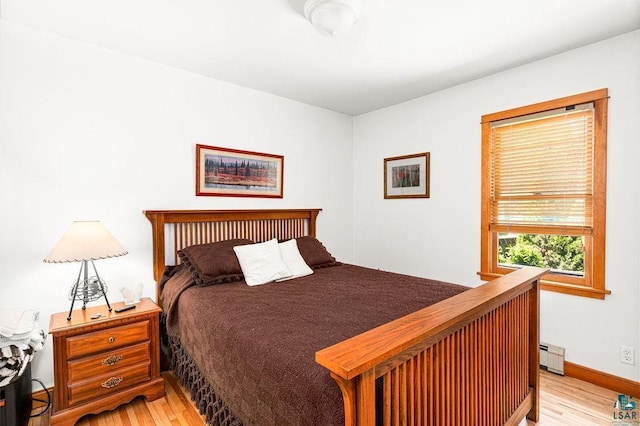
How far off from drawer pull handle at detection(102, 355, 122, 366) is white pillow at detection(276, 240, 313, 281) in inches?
48.2

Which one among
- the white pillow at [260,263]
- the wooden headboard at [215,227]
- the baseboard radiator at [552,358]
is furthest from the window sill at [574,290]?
the wooden headboard at [215,227]

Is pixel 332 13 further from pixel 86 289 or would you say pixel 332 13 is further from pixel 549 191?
pixel 86 289

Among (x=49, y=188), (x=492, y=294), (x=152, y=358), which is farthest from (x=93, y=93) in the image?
(x=492, y=294)

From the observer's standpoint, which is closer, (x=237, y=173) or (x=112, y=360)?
(x=112, y=360)

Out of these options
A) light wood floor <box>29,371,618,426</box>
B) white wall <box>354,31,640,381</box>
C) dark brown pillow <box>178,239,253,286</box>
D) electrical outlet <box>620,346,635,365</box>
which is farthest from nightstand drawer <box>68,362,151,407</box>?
electrical outlet <box>620,346,635,365</box>

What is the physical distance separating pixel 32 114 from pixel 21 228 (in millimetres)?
757

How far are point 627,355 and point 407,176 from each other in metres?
2.26

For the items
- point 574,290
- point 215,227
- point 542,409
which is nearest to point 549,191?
point 574,290

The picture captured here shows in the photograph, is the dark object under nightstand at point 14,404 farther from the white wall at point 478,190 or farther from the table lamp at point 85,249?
the white wall at point 478,190

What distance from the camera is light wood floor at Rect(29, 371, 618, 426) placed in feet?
6.31

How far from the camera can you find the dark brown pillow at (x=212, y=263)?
233cm

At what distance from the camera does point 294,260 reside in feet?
9.00

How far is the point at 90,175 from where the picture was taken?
230 cm

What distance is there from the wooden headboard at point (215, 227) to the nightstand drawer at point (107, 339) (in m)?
0.51
